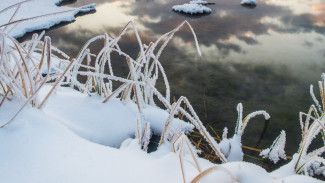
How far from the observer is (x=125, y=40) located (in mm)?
2336

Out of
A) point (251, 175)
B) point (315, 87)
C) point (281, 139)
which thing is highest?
point (251, 175)

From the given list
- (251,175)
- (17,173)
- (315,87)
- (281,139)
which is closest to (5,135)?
(17,173)

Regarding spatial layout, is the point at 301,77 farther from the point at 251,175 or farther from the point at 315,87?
the point at 251,175

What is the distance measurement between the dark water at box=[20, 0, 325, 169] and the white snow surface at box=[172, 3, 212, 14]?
0.10m

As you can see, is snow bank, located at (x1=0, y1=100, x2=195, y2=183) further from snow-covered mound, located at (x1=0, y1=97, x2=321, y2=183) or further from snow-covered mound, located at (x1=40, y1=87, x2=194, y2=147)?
snow-covered mound, located at (x1=40, y1=87, x2=194, y2=147)

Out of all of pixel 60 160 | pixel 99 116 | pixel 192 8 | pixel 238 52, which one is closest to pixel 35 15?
pixel 192 8

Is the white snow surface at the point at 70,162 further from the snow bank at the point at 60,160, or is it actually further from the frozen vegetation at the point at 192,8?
the frozen vegetation at the point at 192,8

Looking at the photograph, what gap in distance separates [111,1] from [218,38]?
1701 millimetres

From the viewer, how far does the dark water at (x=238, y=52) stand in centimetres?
146

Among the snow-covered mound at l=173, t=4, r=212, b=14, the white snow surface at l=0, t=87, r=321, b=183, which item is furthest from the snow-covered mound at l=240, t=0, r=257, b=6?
the white snow surface at l=0, t=87, r=321, b=183

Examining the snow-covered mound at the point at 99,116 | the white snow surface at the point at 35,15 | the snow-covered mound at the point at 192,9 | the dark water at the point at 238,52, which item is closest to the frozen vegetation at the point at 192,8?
the snow-covered mound at the point at 192,9

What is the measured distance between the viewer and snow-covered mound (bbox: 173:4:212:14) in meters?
3.08

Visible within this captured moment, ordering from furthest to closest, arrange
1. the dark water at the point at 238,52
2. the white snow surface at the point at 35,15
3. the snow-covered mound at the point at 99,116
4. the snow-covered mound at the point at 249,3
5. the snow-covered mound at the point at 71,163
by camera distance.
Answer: the snow-covered mound at the point at 249,3, the white snow surface at the point at 35,15, the dark water at the point at 238,52, the snow-covered mound at the point at 99,116, the snow-covered mound at the point at 71,163

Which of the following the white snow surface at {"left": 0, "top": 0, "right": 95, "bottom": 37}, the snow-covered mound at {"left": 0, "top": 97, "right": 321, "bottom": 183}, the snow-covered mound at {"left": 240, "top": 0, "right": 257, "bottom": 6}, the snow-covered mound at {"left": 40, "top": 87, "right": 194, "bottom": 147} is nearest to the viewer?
the snow-covered mound at {"left": 0, "top": 97, "right": 321, "bottom": 183}
